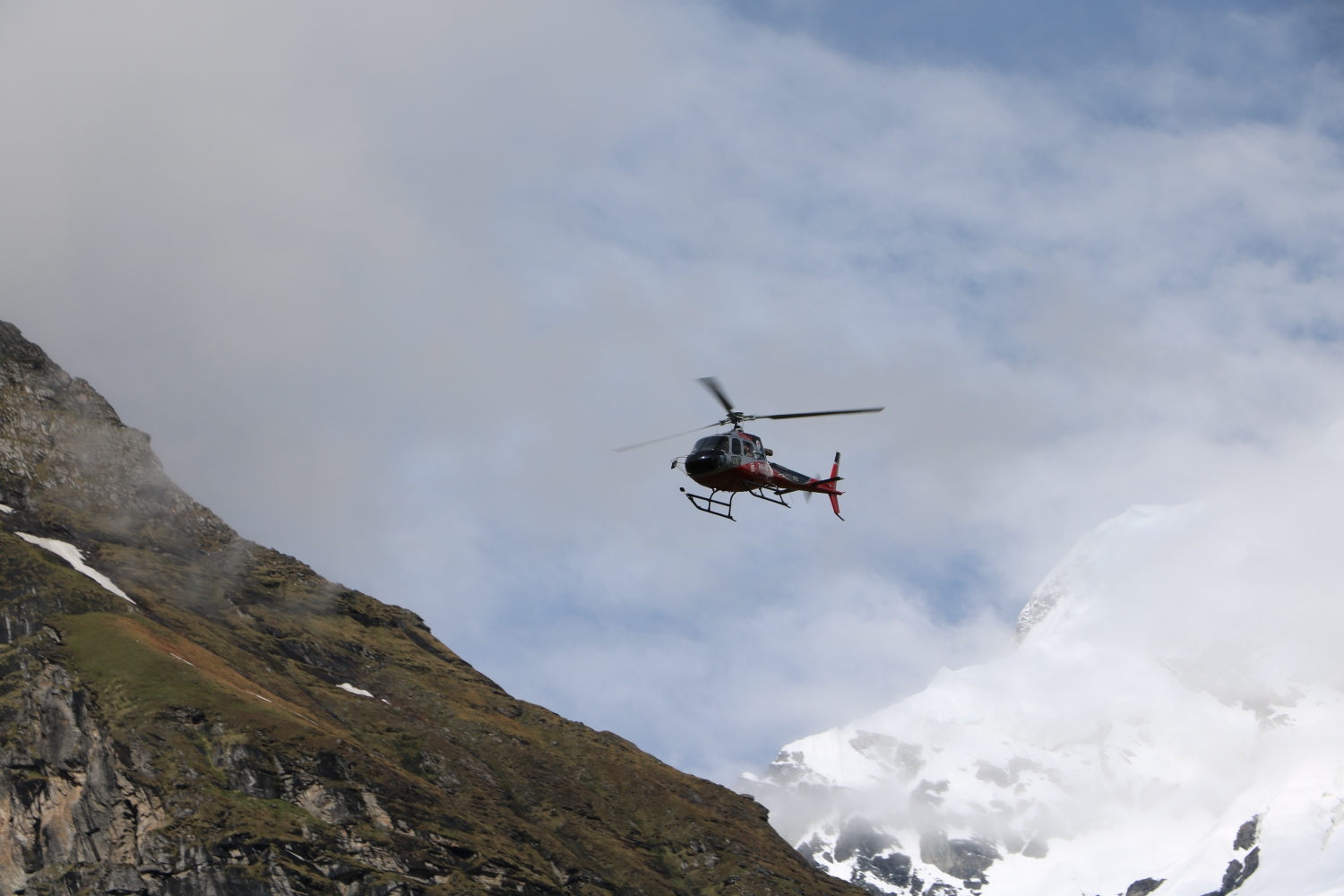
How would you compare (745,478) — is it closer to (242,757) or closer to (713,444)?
(713,444)

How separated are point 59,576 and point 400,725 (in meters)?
45.7

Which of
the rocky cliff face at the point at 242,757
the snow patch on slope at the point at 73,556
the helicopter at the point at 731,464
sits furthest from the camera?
the snow patch on slope at the point at 73,556

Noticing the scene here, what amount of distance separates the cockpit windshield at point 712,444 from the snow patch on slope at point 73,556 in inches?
4377

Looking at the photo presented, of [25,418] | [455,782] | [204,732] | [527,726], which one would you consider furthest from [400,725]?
[25,418]

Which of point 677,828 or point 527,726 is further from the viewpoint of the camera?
point 527,726

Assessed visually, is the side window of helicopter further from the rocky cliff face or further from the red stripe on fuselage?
the rocky cliff face

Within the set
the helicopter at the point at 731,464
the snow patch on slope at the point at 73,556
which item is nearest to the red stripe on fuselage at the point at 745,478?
the helicopter at the point at 731,464

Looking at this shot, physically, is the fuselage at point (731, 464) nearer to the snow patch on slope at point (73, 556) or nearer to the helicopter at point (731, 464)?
the helicopter at point (731, 464)

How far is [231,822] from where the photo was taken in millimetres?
119562

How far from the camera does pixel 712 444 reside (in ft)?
249

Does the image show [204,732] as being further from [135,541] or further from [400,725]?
[135,541]

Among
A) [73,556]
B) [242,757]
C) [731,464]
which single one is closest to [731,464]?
[731,464]

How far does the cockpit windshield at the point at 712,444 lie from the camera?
2975 inches

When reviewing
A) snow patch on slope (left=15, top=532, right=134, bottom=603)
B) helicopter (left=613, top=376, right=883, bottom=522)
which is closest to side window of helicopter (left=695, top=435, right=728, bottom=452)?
helicopter (left=613, top=376, right=883, bottom=522)
